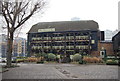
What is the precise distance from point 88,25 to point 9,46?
43.7 metres

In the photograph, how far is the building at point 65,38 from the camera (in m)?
57.1

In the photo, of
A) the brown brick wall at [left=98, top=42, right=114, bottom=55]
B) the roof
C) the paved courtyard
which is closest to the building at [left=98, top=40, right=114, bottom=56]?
the brown brick wall at [left=98, top=42, right=114, bottom=55]

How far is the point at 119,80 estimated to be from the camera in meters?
9.88

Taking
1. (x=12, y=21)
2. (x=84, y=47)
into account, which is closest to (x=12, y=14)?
(x=12, y=21)

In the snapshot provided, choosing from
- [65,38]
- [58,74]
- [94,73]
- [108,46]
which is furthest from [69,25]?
[58,74]

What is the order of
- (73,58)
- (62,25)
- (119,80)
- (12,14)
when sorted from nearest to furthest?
(119,80) < (12,14) < (73,58) < (62,25)

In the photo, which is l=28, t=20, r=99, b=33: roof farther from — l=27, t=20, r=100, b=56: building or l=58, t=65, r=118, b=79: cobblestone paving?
l=58, t=65, r=118, b=79: cobblestone paving

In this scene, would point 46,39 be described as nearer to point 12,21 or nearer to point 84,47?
point 84,47

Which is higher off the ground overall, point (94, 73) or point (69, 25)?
point (69, 25)

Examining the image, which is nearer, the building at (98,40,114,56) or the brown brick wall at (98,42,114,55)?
the building at (98,40,114,56)

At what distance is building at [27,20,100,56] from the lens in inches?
2247

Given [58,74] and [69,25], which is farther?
[69,25]

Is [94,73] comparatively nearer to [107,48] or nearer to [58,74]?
[58,74]

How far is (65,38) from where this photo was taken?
195 ft
